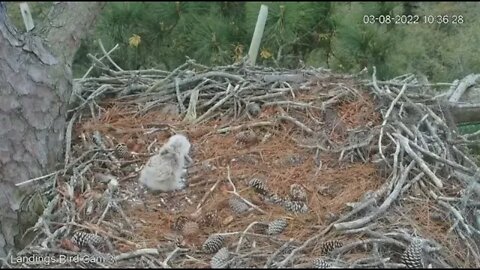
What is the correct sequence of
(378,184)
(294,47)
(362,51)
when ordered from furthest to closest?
1. (294,47)
2. (362,51)
3. (378,184)

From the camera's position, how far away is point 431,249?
9.48 feet

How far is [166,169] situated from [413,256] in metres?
1.05

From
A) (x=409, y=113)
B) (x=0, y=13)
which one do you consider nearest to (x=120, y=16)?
(x=0, y=13)

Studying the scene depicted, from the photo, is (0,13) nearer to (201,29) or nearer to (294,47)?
(201,29)

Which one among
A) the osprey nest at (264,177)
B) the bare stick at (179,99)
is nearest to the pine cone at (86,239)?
the osprey nest at (264,177)

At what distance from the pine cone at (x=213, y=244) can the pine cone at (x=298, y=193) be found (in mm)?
439

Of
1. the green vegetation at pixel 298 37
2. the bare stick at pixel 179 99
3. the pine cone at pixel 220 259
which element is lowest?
the green vegetation at pixel 298 37

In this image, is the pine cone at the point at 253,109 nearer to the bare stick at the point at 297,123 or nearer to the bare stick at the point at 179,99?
the bare stick at the point at 297,123

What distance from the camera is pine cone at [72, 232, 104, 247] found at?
2906 millimetres

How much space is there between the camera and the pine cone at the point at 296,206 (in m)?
3.20

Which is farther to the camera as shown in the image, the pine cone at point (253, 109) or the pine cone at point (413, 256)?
the pine cone at point (253, 109)

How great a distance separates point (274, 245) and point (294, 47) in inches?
100.0

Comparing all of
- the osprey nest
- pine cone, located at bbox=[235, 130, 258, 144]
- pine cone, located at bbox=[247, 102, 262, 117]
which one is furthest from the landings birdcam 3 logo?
pine cone, located at bbox=[247, 102, 262, 117]

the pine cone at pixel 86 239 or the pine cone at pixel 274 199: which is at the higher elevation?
the pine cone at pixel 86 239
